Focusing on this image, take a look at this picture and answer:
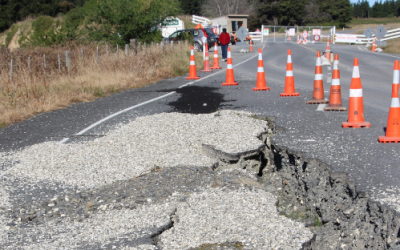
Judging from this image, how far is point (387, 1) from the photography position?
13588cm

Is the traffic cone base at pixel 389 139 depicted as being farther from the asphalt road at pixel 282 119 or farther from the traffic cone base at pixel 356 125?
the traffic cone base at pixel 356 125

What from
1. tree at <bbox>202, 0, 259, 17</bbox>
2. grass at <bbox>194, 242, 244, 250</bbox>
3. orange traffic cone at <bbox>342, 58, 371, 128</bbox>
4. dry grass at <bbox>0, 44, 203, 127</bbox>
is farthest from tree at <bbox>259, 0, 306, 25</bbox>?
grass at <bbox>194, 242, 244, 250</bbox>

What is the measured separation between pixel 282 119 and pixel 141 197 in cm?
379

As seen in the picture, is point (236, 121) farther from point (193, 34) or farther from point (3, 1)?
point (3, 1)

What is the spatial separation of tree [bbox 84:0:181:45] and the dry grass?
12.4ft

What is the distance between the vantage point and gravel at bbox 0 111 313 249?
320cm

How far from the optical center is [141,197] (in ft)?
13.1

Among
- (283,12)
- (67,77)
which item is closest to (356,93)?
(67,77)

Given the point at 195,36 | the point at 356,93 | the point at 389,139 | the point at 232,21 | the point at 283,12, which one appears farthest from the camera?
the point at 283,12

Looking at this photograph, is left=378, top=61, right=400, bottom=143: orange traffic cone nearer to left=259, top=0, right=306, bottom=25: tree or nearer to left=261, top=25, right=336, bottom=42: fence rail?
left=261, top=25, right=336, bottom=42: fence rail

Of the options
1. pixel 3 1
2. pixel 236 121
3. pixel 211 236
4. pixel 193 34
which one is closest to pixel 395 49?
pixel 193 34

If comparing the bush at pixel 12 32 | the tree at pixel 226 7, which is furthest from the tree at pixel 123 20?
the tree at pixel 226 7

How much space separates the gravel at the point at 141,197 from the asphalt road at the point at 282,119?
774 millimetres

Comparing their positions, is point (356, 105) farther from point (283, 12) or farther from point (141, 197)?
point (283, 12)
